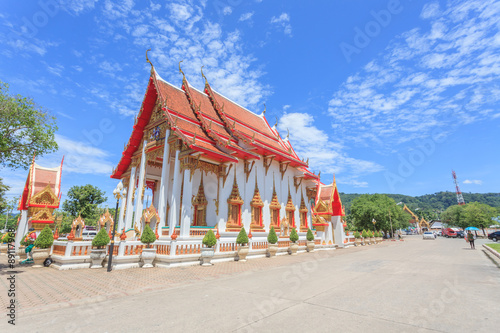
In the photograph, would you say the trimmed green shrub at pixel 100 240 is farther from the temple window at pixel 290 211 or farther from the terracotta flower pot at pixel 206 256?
the temple window at pixel 290 211

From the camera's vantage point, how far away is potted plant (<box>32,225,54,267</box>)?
1101cm

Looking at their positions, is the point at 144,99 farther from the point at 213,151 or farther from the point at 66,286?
the point at 66,286

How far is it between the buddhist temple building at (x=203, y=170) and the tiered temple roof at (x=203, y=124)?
0.06 meters

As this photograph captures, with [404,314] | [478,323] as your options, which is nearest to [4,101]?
[404,314]

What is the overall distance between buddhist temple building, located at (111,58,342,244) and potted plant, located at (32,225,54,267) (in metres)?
3.02

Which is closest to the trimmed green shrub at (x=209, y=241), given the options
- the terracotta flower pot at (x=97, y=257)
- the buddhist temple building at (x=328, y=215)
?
the terracotta flower pot at (x=97, y=257)

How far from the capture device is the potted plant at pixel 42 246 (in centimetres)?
1101

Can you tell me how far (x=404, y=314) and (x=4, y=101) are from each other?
1417cm

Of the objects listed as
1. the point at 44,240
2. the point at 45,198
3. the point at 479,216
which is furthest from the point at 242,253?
the point at 479,216

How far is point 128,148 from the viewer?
1842 cm

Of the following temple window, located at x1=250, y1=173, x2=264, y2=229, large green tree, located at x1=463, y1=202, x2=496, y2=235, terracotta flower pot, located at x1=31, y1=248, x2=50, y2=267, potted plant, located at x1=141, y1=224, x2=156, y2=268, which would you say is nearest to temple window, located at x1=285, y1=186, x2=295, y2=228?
temple window, located at x1=250, y1=173, x2=264, y2=229

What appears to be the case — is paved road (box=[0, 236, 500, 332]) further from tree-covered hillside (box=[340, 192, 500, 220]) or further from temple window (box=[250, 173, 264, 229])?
tree-covered hillside (box=[340, 192, 500, 220])

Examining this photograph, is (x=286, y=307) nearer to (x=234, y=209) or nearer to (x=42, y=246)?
(x=42, y=246)

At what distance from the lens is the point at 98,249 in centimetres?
1073
